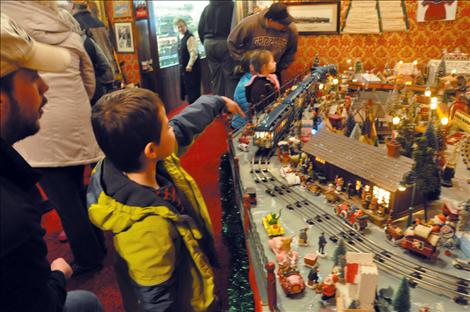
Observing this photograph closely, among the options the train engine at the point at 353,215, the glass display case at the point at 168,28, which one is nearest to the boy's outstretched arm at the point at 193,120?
the train engine at the point at 353,215

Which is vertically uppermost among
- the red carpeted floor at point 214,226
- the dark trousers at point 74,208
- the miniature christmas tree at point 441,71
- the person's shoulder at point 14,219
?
the miniature christmas tree at point 441,71

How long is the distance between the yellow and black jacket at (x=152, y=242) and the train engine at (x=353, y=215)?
82cm

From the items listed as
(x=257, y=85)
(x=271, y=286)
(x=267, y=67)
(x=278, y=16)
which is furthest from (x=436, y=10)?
(x=271, y=286)

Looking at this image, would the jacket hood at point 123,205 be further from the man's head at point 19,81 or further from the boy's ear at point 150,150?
the man's head at point 19,81

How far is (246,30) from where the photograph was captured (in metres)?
4.77

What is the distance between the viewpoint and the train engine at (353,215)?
1984 mm

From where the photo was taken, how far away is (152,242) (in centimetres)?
147

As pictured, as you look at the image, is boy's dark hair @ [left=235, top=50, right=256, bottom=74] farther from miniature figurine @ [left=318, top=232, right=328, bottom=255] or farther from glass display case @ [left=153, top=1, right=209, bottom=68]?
glass display case @ [left=153, top=1, right=209, bottom=68]

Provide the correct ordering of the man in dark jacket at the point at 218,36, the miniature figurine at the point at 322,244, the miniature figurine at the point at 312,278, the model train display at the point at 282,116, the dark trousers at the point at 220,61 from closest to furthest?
the miniature figurine at the point at 312,278
the miniature figurine at the point at 322,244
the model train display at the point at 282,116
the man in dark jacket at the point at 218,36
the dark trousers at the point at 220,61

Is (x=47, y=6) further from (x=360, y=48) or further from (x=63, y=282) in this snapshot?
(x=360, y=48)

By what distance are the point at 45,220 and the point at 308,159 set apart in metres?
3.09

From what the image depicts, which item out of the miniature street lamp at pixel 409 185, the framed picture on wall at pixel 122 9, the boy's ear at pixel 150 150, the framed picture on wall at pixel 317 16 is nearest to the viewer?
the boy's ear at pixel 150 150

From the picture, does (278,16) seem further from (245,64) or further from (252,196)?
(252,196)

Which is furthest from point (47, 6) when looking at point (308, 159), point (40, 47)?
point (308, 159)
